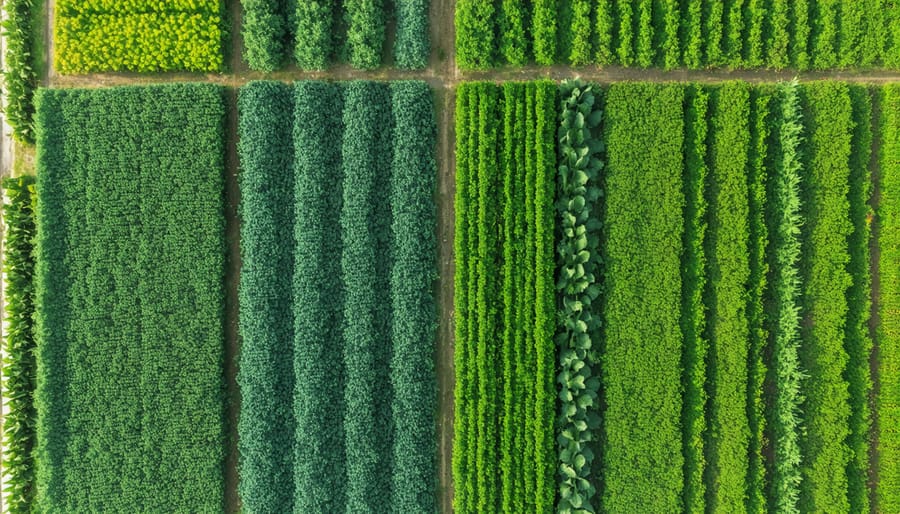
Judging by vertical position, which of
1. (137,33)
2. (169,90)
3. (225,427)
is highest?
(137,33)

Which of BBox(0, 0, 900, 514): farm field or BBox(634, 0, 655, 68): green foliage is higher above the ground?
BBox(634, 0, 655, 68): green foliage

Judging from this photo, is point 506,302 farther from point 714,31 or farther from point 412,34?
point 714,31

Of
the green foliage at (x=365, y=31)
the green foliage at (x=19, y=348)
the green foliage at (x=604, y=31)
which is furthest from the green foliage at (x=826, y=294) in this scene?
the green foliage at (x=19, y=348)

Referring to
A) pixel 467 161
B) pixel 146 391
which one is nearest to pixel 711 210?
pixel 467 161

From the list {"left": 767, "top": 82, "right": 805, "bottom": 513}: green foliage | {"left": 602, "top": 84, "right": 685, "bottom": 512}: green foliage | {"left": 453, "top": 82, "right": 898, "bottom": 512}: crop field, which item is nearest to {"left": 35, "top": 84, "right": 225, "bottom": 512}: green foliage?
{"left": 453, "top": 82, "right": 898, "bottom": 512}: crop field

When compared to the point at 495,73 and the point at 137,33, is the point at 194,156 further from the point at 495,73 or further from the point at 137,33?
the point at 495,73

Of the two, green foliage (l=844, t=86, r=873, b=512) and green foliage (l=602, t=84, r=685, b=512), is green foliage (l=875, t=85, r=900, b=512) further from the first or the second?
green foliage (l=602, t=84, r=685, b=512)
